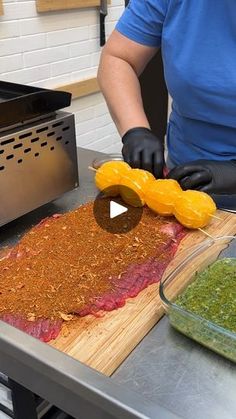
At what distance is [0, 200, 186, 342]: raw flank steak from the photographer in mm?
672

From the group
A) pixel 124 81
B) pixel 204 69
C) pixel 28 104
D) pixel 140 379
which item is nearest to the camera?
pixel 140 379

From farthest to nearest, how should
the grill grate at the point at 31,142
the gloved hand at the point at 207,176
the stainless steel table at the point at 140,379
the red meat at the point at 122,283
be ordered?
the gloved hand at the point at 207,176
the grill grate at the point at 31,142
the red meat at the point at 122,283
the stainless steel table at the point at 140,379

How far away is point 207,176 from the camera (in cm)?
95

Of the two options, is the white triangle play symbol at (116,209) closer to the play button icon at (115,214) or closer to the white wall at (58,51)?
the play button icon at (115,214)

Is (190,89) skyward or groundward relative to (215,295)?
skyward

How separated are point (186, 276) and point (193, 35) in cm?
58

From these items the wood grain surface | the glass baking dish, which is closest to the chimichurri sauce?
the glass baking dish

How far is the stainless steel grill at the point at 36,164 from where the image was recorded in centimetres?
85

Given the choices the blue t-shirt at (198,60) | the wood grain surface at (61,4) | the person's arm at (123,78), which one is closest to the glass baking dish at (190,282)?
the blue t-shirt at (198,60)

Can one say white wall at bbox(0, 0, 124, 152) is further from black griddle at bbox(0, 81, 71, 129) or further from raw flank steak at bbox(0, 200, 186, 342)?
raw flank steak at bbox(0, 200, 186, 342)

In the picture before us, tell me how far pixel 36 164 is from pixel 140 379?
476mm

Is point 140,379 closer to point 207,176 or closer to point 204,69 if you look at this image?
point 207,176

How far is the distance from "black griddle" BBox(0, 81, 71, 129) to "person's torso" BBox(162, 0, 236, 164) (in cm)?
29

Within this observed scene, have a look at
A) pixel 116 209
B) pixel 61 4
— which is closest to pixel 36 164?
pixel 116 209
